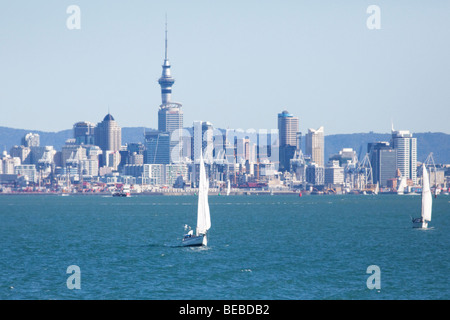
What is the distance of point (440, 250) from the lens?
8519 cm

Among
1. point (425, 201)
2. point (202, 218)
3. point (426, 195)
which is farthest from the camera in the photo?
point (425, 201)

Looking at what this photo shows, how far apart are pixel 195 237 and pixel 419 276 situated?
2807cm

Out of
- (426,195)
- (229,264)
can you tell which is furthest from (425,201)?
(229,264)

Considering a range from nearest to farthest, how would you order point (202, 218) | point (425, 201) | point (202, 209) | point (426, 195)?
point (202, 209) → point (202, 218) → point (426, 195) → point (425, 201)

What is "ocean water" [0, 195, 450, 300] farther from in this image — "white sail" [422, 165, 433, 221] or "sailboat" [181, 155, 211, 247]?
"white sail" [422, 165, 433, 221]

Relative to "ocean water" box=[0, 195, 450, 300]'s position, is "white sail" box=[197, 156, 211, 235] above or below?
above

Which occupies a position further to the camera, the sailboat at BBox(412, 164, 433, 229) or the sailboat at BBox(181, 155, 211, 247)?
the sailboat at BBox(412, 164, 433, 229)

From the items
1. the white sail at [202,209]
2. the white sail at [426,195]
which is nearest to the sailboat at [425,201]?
the white sail at [426,195]

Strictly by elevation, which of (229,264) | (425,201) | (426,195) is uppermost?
(426,195)

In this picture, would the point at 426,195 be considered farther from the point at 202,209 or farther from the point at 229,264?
the point at 229,264

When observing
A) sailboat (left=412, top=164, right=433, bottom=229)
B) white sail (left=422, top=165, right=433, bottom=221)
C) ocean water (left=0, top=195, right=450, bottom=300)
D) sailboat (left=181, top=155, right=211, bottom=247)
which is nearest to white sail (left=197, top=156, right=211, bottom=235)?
sailboat (left=181, top=155, right=211, bottom=247)

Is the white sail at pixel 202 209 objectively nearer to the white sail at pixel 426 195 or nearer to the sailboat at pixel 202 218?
the sailboat at pixel 202 218
